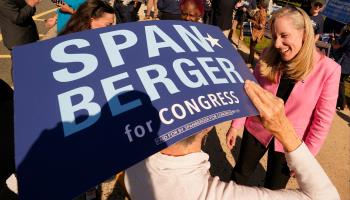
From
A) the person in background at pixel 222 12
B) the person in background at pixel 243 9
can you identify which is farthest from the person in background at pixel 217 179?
the person in background at pixel 243 9

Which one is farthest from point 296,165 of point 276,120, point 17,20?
point 17,20

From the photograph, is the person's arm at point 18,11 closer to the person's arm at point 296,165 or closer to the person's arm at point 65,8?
the person's arm at point 65,8

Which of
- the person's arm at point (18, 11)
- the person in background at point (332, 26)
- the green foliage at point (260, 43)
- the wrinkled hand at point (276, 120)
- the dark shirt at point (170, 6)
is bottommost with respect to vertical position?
the green foliage at point (260, 43)

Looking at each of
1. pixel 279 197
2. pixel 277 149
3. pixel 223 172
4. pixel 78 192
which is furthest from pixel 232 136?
pixel 78 192

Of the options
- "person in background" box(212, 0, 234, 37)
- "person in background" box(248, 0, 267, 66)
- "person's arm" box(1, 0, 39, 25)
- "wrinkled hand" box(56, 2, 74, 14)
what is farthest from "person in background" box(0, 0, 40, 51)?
"person in background" box(248, 0, 267, 66)

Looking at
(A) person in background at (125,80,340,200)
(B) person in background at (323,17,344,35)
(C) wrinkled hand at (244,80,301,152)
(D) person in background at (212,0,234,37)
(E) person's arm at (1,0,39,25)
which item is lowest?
(B) person in background at (323,17,344,35)

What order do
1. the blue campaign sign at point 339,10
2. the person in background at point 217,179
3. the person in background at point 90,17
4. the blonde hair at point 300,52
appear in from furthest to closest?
the blue campaign sign at point 339,10, the person in background at point 90,17, the blonde hair at point 300,52, the person in background at point 217,179

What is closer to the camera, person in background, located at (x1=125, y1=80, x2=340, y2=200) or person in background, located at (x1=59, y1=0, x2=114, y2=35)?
person in background, located at (x1=125, y1=80, x2=340, y2=200)

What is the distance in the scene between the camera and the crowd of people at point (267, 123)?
1.17 m

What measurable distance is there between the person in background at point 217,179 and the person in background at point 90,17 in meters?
1.86

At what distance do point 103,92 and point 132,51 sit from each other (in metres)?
0.24

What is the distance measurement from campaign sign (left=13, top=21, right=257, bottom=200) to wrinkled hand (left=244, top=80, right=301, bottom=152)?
5 cm

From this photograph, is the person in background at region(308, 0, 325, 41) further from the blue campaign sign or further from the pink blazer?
the pink blazer

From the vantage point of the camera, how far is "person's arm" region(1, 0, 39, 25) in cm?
381
